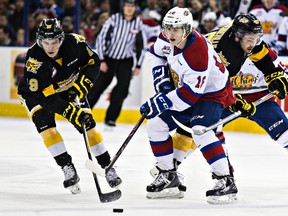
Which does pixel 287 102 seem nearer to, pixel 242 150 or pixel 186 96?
pixel 242 150

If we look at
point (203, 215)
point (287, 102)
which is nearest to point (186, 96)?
point (203, 215)

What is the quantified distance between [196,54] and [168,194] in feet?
2.74

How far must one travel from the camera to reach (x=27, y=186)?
559 centimetres

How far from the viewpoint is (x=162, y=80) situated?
5.24 meters

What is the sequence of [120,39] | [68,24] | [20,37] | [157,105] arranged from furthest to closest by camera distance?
[20,37] < [68,24] < [120,39] < [157,105]

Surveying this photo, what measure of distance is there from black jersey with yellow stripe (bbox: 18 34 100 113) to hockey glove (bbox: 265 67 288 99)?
103 cm

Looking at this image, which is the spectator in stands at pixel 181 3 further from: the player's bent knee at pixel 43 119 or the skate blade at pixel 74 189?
the skate blade at pixel 74 189

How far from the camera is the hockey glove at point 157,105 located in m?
4.98

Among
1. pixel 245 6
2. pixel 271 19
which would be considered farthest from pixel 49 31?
pixel 245 6

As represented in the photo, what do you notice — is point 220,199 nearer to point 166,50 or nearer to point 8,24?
point 166,50

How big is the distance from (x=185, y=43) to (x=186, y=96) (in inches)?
11.5

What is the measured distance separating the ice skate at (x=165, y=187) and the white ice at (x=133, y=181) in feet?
0.19

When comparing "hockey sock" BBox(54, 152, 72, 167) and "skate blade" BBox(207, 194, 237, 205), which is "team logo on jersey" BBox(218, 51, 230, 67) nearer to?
"skate blade" BBox(207, 194, 237, 205)

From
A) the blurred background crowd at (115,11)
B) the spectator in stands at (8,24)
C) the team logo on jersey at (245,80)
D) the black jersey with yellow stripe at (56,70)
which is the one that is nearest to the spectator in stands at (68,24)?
the blurred background crowd at (115,11)
